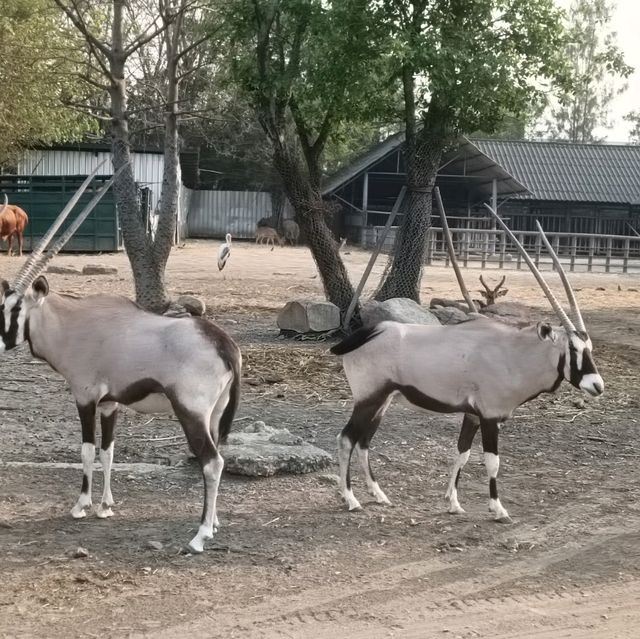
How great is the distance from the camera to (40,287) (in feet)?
19.3

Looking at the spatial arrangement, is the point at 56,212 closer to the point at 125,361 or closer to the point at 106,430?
the point at 106,430

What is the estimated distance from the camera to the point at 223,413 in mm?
5852

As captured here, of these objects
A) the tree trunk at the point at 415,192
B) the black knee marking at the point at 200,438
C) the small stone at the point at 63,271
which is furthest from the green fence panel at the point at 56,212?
the black knee marking at the point at 200,438

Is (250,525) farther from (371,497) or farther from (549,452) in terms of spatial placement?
(549,452)

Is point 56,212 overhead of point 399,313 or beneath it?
overhead

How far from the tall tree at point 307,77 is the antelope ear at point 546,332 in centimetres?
669

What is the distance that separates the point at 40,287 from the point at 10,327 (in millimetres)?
305

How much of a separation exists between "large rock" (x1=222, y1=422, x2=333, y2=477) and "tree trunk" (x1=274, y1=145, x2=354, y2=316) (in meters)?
6.20

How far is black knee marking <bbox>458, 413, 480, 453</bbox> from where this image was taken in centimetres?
628

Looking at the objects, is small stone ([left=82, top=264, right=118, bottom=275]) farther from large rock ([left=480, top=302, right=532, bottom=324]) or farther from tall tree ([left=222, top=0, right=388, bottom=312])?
large rock ([left=480, top=302, right=532, bottom=324])

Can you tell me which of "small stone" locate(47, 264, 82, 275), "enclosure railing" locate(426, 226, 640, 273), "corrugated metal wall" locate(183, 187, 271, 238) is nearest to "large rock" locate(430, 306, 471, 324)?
"small stone" locate(47, 264, 82, 275)

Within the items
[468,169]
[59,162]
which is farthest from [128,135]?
[468,169]

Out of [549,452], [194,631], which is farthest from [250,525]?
[549,452]

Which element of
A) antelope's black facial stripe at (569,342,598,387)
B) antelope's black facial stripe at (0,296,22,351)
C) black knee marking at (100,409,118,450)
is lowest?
black knee marking at (100,409,118,450)
